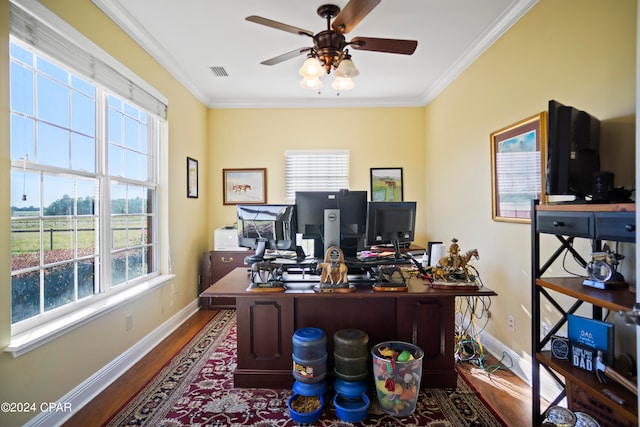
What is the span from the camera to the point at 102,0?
87.3 inches

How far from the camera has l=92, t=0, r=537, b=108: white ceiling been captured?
2369 mm

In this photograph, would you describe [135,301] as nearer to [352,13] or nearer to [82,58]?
[82,58]

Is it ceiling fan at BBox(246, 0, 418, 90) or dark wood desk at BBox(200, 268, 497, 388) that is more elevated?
ceiling fan at BBox(246, 0, 418, 90)

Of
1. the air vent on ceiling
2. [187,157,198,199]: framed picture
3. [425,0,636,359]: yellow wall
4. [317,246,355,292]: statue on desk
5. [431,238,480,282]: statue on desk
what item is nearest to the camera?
[425,0,636,359]: yellow wall

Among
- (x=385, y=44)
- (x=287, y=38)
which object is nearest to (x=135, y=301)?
(x=287, y=38)

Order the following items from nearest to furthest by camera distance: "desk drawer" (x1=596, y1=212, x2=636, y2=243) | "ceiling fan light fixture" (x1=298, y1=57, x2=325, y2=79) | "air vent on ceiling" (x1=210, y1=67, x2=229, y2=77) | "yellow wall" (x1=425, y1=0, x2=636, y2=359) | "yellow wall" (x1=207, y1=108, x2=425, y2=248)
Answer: "desk drawer" (x1=596, y1=212, x2=636, y2=243)
"yellow wall" (x1=425, y1=0, x2=636, y2=359)
"ceiling fan light fixture" (x1=298, y1=57, x2=325, y2=79)
"air vent on ceiling" (x1=210, y1=67, x2=229, y2=77)
"yellow wall" (x1=207, y1=108, x2=425, y2=248)

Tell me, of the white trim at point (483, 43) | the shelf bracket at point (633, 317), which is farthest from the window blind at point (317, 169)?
the shelf bracket at point (633, 317)

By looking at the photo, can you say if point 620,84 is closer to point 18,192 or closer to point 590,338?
point 590,338

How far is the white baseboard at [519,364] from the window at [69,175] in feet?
10.9

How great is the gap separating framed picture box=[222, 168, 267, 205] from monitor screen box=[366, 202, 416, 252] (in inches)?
98.7

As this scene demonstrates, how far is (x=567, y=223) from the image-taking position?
1.51 m

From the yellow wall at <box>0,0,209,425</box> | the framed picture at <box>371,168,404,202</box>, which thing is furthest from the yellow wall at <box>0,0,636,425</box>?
the framed picture at <box>371,168,404,202</box>

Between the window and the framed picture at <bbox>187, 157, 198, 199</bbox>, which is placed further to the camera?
the framed picture at <bbox>187, 157, 198, 199</bbox>

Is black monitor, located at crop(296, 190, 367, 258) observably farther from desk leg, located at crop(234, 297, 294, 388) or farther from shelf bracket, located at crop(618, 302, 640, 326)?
shelf bracket, located at crop(618, 302, 640, 326)
